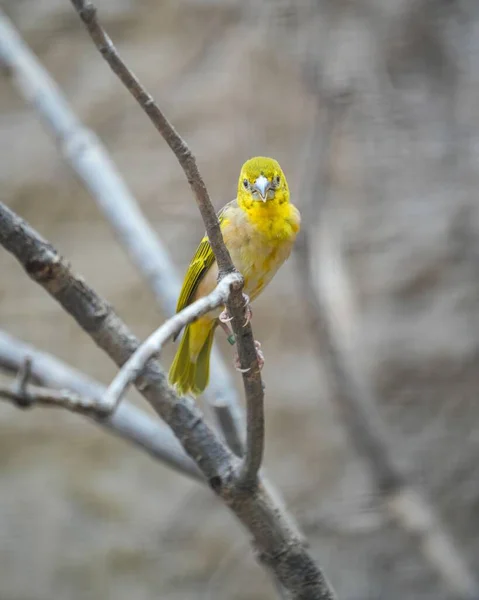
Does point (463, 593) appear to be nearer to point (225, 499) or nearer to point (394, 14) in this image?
point (225, 499)

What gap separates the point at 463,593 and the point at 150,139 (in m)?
2.57

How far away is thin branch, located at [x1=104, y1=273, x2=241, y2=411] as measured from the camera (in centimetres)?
84

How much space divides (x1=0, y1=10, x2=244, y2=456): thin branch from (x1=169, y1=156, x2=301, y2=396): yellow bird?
0.72 feet

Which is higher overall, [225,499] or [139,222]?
[139,222]

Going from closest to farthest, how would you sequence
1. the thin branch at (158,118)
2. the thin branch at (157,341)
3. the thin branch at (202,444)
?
the thin branch at (157,341) < the thin branch at (158,118) < the thin branch at (202,444)

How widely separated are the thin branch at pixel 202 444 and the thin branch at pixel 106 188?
1.56 feet

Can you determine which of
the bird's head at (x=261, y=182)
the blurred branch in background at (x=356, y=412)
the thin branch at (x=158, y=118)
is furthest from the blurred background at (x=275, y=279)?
the thin branch at (x=158, y=118)

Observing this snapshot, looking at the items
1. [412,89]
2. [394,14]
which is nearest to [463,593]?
[412,89]

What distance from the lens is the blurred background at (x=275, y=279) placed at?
152 inches

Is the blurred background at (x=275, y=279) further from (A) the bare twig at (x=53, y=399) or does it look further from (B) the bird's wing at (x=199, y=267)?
(A) the bare twig at (x=53, y=399)

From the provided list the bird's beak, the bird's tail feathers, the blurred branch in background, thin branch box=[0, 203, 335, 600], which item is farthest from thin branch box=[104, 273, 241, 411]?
the blurred branch in background

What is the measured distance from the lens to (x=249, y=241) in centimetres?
191

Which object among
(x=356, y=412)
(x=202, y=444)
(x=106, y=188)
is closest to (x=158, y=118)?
(x=202, y=444)

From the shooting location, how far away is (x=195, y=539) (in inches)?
153
